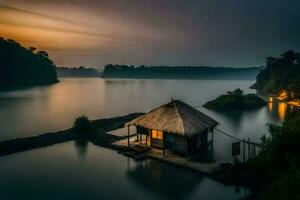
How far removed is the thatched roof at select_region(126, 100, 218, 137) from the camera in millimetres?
26922

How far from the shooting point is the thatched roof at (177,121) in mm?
26922

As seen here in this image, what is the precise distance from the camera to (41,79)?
619ft

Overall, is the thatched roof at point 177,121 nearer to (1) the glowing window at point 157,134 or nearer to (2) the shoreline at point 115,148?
(1) the glowing window at point 157,134

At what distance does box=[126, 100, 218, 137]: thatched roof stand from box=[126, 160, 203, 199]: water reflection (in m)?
3.69

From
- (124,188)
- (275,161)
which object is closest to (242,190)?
(275,161)

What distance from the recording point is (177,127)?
88.4ft

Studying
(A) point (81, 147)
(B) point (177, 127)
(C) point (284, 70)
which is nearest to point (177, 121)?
(B) point (177, 127)

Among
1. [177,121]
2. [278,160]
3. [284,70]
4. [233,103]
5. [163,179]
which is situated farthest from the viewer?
[284,70]

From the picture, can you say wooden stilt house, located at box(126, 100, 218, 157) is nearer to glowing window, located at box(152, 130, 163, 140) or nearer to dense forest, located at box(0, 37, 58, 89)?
glowing window, located at box(152, 130, 163, 140)

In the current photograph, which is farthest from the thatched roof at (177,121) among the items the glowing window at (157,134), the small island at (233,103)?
the small island at (233,103)

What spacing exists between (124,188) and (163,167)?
5.31 metres

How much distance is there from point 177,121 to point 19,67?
162102 mm

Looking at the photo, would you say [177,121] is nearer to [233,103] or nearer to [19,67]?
[233,103]

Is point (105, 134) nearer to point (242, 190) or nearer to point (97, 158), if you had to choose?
point (97, 158)
